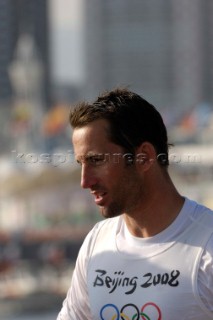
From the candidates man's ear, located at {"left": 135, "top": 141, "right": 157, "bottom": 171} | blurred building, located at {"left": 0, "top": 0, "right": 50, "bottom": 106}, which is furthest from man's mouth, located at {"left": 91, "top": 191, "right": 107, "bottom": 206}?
blurred building, located at {"left": 0, "top": 0, "right": 50, "bottom": 106}

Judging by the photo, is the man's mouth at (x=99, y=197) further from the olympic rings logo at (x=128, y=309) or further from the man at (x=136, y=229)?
the olympic rings logo at (x=128, y=309)

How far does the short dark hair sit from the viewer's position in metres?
2.96

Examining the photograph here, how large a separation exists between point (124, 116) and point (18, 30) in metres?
171

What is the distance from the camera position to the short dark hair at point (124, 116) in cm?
296

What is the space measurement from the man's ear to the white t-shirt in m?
0.15

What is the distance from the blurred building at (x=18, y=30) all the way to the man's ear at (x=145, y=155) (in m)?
168

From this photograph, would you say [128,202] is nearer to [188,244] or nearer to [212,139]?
[188,244]

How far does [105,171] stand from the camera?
3000mm

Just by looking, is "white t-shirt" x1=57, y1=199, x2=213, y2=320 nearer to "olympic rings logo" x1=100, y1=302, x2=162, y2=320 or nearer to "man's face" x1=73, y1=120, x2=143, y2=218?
"olympic rings logo" x1=100, y1=302, x2=162, y2=320

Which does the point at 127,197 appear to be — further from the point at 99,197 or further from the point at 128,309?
the point at 128,309

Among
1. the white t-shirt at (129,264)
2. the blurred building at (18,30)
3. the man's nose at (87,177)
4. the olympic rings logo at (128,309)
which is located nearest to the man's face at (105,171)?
the man's nose at (87,177)

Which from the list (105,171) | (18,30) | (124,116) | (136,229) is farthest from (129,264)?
(18,30)

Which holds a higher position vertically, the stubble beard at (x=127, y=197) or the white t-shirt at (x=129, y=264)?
the stubble beard at (x=127, y=197)

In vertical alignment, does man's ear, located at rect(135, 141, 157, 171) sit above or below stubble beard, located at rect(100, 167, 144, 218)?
above
